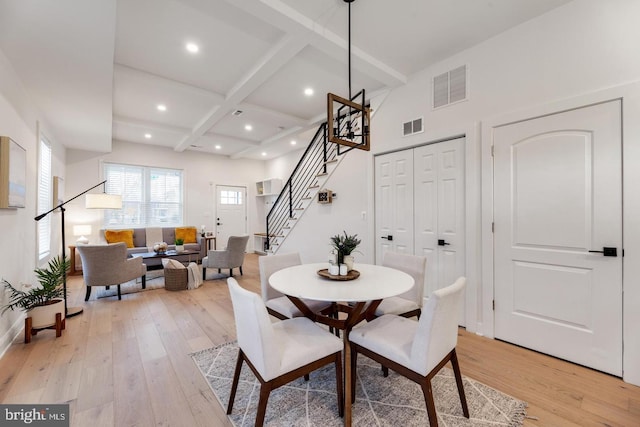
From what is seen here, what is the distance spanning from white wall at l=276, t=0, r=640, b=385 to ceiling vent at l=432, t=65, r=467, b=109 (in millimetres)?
65

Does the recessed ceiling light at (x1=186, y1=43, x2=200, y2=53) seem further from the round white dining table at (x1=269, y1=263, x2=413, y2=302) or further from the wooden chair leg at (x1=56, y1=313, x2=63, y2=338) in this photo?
the wooden chair leg at (x1=56, y1=313, x2=63, y2=338)

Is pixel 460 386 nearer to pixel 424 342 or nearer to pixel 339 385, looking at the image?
pixel 424 342

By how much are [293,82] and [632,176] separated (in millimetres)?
3439

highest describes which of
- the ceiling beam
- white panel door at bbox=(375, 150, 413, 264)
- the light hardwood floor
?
the ceiling beam

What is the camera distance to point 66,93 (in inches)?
123

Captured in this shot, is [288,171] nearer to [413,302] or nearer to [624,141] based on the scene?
[413,302]

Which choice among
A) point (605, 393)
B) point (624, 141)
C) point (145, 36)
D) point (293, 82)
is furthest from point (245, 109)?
point (605, 393)

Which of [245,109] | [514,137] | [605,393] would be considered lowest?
[605,393]

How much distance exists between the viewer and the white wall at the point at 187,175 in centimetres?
584

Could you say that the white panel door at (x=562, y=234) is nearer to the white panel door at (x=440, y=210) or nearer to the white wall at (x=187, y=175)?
the white panel door at (x=440, y=210)

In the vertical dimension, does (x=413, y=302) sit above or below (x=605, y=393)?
above

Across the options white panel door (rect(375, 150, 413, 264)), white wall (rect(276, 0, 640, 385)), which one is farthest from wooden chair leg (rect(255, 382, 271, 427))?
white panel door (rect(375, 150, 413, 264))

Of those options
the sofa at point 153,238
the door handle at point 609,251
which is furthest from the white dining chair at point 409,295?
the sofa at point 153,238

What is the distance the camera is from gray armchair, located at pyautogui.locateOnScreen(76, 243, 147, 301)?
3578mm
